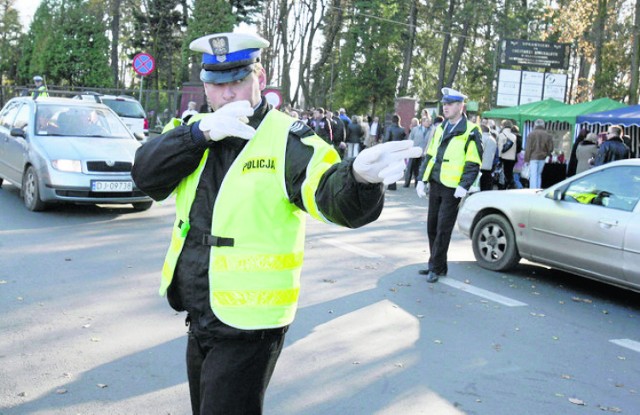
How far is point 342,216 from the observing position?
7.55 ft

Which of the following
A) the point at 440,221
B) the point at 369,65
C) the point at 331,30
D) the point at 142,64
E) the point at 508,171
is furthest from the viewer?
the point at 369,65

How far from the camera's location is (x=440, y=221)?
7.84 metres

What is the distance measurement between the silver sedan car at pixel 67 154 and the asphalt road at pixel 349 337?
1.23 meters

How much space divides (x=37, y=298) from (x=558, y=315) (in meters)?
4.65

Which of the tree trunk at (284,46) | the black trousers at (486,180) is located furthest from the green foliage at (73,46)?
the black trousers at (486,180)

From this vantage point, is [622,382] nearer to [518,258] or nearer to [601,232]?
[601,232]

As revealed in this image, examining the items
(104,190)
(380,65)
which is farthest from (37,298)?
(380,65)

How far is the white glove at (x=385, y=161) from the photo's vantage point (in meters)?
2.12

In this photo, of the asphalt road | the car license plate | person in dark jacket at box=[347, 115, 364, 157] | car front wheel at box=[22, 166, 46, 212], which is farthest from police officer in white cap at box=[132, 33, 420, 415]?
person in dark jacket at box=[347, 115, 364, 157]

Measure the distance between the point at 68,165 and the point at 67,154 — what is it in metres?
0.21

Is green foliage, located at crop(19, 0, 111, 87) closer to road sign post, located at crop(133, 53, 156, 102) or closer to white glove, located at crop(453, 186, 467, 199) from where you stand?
road sign post, located at crop(133, 53, 156, 102)

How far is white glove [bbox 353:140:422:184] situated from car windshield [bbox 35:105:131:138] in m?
10.1

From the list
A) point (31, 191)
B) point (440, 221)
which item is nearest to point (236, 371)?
point (440, 221)

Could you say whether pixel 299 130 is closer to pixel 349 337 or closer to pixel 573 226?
pixel 349 337
